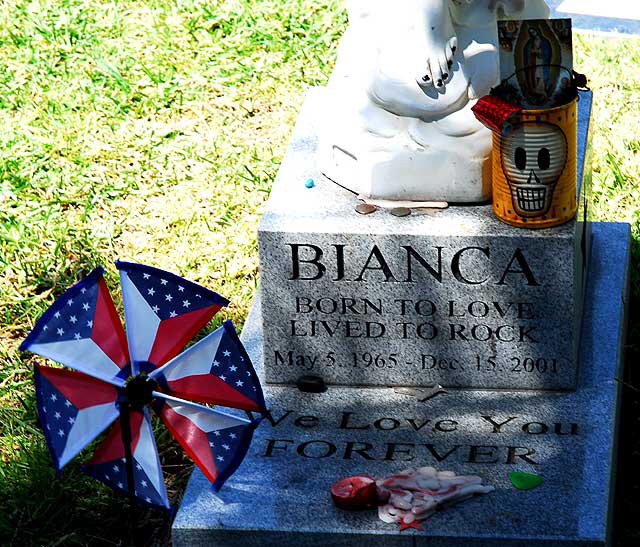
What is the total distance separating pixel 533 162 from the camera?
4.07 meters

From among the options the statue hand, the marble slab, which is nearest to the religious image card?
the statue hand

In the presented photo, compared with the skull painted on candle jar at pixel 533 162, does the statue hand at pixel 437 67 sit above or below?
above

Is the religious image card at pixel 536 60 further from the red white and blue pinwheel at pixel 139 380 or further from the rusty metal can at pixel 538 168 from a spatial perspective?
the red white and blue pinwheel at pixel 139 380

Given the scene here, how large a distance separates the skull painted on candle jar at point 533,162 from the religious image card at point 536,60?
0.08 metres

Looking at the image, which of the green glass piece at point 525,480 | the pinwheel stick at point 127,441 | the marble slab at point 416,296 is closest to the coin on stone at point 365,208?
the marble slab at point 416,296

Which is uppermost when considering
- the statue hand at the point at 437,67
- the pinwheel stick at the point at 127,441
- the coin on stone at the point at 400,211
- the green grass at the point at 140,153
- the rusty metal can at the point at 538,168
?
the statue hand at the point at 437,67

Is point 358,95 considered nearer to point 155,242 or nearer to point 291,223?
point 291,223

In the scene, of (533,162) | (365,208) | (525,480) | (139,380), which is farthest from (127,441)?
(533,162)

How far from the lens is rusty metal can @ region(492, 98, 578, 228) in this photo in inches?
159

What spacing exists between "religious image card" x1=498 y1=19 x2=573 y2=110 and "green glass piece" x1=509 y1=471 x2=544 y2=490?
1171mm

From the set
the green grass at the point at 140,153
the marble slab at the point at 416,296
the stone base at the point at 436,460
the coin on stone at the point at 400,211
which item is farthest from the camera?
the green grass at the point at 140,153

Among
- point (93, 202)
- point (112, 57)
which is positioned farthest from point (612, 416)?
point (112, 57)

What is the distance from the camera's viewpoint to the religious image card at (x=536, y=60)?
4.00 metres

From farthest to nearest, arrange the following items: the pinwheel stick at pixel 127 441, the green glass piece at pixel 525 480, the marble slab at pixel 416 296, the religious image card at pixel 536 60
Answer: the marble slab at pixel 416 296 → the religious image card at pixel 536 60 → the green glass piece at pixel 525 480 → the pinwheel stick at pixel 127 441
